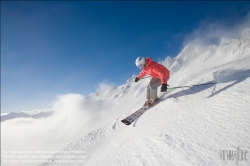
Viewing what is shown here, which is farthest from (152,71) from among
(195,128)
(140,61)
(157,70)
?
(195,128)

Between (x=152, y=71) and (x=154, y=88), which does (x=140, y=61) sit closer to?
(x=152, y=71)

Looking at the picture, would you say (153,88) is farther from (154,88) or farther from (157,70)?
(157,70)

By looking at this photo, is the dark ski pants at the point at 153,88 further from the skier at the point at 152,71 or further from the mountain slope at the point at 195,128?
the mountain slope at the point at 195,128

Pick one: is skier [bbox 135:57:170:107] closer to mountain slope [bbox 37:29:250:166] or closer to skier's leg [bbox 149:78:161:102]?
skier's leg [bbox 149:78:161:102]

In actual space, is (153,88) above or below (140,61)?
below

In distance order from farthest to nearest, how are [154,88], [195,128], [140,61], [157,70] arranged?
[154,88]
[140,61]
[157,70]
[195,128]

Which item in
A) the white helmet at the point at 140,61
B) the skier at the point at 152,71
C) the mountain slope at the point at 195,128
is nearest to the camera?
the mountain slope at the point at 195,128

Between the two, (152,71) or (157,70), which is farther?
(152,71)

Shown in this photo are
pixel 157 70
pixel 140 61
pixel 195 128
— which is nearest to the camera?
pixel 195 128

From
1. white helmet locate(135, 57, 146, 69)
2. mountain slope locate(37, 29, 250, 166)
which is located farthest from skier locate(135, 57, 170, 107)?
mountain slope locate(37, 29, 250, 166)

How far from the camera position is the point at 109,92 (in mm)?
136625

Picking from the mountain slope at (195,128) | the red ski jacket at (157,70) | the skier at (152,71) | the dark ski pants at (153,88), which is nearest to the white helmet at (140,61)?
the skier at (152,71)

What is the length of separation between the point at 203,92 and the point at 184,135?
2.81m

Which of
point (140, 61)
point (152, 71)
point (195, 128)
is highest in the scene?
point (140, 61)
